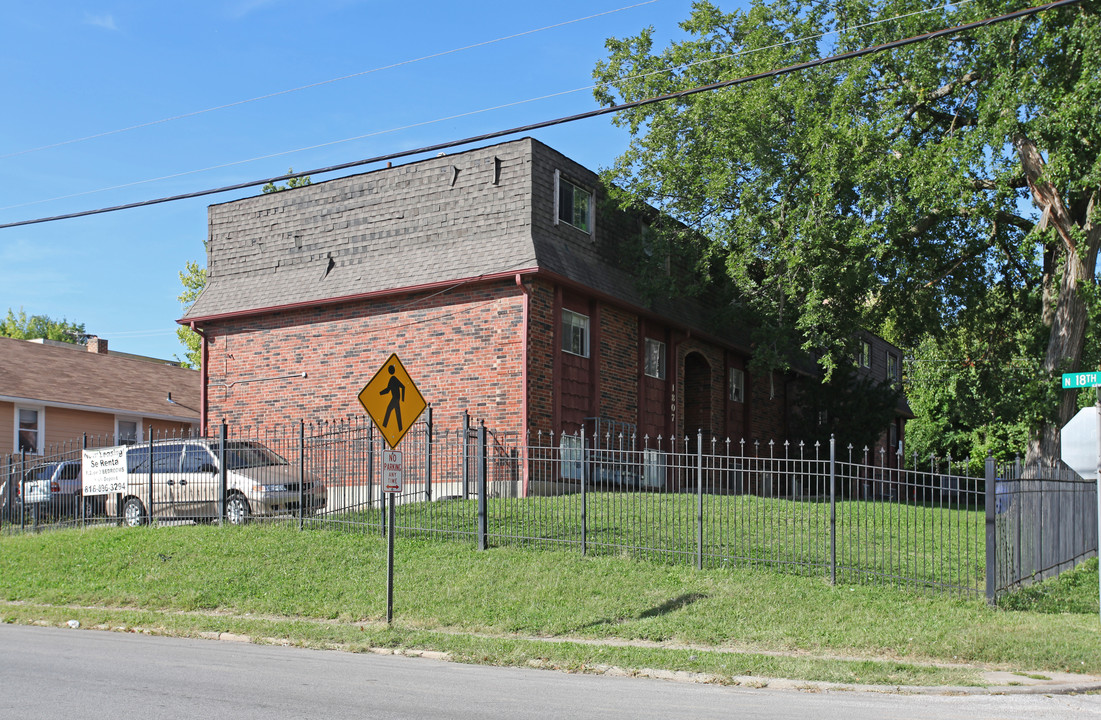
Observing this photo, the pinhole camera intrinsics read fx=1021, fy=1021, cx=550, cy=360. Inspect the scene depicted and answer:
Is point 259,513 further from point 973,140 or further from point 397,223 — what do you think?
point 973,140

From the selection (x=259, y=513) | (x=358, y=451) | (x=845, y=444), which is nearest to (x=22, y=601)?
(x=259, y=513)

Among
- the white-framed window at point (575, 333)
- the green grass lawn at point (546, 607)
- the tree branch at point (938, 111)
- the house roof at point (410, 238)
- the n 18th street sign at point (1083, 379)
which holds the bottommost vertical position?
the green grass lawn at point (546, 607)

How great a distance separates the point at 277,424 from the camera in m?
23.1

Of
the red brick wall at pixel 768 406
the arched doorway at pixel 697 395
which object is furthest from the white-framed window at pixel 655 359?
the red brick wall at pixel 768 406

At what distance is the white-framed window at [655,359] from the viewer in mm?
25125

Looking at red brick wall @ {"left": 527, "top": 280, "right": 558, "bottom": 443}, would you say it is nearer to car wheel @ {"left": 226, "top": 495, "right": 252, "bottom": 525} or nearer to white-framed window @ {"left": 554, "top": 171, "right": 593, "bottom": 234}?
white-framed window @ {"left": 554, "top": 171, "right": 593, "bottom": 234}

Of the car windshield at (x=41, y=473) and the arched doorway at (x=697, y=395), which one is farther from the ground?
the arched doorway at (x=697, y=395)

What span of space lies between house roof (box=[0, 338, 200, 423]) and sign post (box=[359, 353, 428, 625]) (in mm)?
21282

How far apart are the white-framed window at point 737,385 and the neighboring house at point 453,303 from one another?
3.03 m

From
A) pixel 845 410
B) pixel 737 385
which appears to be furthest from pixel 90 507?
pixel 845 410

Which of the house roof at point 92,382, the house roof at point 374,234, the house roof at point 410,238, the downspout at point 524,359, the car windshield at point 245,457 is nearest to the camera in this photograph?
the car windshield at point 245,457

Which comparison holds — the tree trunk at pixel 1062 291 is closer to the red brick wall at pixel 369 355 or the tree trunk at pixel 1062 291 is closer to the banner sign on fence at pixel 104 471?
the red brick wall at pixel 369 355

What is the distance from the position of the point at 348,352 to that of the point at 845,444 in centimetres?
1626

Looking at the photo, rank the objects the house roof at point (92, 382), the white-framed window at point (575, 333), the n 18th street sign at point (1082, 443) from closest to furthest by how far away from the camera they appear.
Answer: the n 18th street sign at point (1082, 443) < the white-framed window at point (575, 333) < the house roof at point (92, 382)
